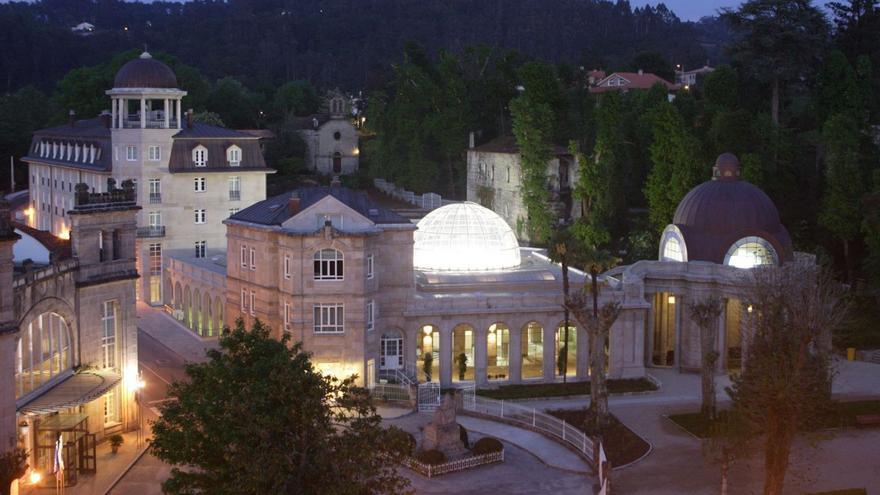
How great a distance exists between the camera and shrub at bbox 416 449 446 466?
1828 inches

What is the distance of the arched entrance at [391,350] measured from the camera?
205 feet

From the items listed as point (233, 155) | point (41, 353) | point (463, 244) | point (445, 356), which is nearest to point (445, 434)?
point (445, 356)

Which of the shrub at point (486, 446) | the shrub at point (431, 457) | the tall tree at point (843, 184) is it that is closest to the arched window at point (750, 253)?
the tall tree at point (843, 184)

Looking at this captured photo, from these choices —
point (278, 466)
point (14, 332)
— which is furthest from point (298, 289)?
point (278, 466)

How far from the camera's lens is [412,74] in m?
120

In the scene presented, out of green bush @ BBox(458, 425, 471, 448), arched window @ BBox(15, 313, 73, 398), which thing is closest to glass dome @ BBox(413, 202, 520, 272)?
green bush @ BBox(458, 425, 471, 448)

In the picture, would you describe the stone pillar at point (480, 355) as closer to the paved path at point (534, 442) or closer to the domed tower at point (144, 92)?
the paved path at point (534, 442)

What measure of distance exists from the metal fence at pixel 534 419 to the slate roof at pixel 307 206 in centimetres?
1218

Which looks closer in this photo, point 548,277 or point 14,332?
point 14,332

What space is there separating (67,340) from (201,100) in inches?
3470

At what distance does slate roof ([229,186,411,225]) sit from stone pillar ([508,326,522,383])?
28.1ft

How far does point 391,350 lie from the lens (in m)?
62.8

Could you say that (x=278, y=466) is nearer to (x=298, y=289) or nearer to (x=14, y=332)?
(x=14, y=332)

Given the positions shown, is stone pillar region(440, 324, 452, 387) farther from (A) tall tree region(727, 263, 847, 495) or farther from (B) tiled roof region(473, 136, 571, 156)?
(B) tiled roof region(473, 136, 571, 156)
